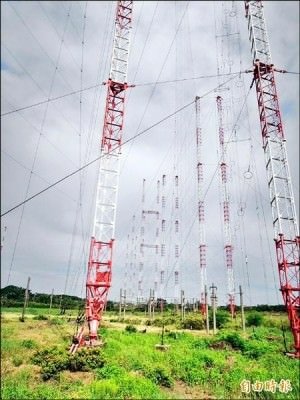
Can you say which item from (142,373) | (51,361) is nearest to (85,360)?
(51,361)

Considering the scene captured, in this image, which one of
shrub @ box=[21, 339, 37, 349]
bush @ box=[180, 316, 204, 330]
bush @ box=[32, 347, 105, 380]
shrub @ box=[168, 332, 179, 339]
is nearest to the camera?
bush @ box=[32, 347, 105, 380]

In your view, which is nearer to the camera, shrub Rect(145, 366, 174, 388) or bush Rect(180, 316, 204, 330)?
shrub Rect(145, 366, 174, 388)

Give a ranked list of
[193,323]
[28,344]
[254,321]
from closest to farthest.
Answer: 1. [28,344]
2. [193,323]
3. [254,321]

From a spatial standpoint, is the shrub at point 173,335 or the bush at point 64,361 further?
the shrub at point 173,335

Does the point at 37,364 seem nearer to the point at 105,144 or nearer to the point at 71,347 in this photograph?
the point at 71,347

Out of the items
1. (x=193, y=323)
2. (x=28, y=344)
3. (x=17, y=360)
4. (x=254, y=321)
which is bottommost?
(x=17, y=360)

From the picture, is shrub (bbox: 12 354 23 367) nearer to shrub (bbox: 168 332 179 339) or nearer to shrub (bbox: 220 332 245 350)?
shrub (bbox: 168 332 179 339)

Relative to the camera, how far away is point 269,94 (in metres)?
26.8

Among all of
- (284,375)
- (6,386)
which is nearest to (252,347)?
(284,375)

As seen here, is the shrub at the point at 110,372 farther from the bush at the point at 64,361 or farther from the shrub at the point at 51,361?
the shrub at the point at 51,361

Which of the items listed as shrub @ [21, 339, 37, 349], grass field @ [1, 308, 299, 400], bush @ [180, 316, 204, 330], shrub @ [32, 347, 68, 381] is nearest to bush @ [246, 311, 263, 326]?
bush @ [180, 316, 204, 330]

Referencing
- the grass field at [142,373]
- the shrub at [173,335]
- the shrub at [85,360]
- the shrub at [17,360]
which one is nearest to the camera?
the grass field at [142,373]

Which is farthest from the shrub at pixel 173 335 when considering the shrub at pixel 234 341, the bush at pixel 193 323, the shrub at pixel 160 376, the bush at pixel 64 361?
the shrub at pixel 160 376

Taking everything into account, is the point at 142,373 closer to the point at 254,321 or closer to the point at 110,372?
the point at 110,372
